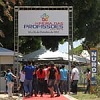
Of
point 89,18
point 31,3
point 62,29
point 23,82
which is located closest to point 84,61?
point 89,18

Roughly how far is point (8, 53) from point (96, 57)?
19.2 feet

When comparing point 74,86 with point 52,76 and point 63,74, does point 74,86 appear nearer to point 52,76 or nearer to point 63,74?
point 63,74

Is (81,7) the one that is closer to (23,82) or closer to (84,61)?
(84,61)

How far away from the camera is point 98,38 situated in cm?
3562

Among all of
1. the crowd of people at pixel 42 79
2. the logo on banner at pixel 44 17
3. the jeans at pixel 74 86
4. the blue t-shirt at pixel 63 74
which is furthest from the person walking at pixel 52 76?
the logo on banner at pixel 44 17

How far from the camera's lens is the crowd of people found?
20.8 metres

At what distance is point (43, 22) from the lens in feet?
77.7

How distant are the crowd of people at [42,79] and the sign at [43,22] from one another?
7.56 ft

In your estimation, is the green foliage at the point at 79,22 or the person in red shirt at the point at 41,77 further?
the green foliage at the point at 79,22

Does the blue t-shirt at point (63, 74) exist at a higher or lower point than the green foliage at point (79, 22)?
lower

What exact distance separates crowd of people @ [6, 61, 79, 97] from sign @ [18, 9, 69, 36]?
2305 millimetres

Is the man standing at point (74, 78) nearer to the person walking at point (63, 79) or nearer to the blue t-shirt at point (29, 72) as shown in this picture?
the person walking at point (63, 79)

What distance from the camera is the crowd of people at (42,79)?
68.2 ft

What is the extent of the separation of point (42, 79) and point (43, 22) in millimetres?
3702
